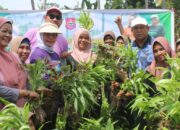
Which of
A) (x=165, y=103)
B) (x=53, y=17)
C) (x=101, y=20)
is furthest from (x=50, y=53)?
(x=101, y=20)

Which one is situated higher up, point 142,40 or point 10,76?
point 142,40

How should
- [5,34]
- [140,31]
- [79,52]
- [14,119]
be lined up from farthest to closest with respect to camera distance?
[140,31] < [79,52] < [5,34] < [14,119]

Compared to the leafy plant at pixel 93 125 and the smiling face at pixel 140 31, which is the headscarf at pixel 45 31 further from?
the smiling face at pixel 140 31

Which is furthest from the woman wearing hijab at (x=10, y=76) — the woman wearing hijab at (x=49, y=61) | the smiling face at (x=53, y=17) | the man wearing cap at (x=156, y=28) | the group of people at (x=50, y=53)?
the man wearing cap at (x=156, y=28)

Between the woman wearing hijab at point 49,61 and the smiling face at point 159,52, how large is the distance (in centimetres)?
93

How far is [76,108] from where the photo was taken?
345 cm

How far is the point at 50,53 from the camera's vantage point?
3961 mm

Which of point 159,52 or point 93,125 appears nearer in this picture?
point 93,125

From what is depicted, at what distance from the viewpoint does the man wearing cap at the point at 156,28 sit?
24.3 ft

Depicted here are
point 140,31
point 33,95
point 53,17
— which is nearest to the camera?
point 33,95

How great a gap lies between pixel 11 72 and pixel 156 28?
4488mm

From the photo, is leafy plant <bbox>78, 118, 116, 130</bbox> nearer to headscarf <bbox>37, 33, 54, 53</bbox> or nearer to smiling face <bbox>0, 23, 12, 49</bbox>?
headscarf <bbox>37, 33, 54, 53</bbox>

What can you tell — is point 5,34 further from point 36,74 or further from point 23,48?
point 23,48

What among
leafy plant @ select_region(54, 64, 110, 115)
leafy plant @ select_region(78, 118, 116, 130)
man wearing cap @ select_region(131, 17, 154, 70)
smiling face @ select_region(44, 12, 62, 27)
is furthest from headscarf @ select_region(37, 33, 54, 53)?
man wearing cap @ select_region(131, 17, 154, 70)
